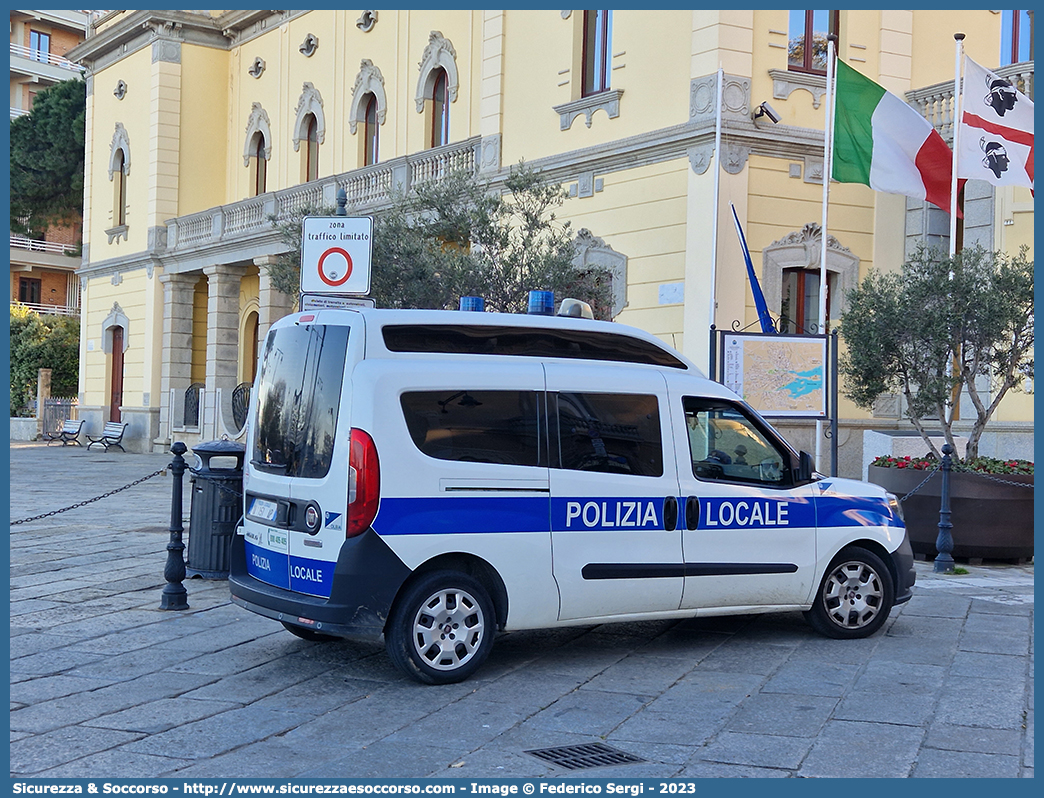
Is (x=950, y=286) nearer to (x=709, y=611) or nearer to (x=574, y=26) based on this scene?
(x=709, y=611)

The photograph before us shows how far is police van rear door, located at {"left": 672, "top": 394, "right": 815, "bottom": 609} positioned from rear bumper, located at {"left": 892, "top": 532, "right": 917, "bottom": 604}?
27.0 inches

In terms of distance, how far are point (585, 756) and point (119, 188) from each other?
1286 inches

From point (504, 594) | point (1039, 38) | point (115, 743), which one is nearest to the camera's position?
point (115, 743)

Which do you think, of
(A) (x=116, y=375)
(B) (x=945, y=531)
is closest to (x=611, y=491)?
(B) (x=945, y=531)

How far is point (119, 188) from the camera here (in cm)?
3412

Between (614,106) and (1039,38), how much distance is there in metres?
8.63

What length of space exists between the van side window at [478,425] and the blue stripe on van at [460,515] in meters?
0.23

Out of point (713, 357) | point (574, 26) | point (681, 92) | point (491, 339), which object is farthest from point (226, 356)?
point (491, 339)

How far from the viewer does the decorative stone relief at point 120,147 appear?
1309 inches

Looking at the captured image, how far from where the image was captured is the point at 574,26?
59.5ft

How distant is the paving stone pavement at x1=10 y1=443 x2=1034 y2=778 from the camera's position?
489 cm

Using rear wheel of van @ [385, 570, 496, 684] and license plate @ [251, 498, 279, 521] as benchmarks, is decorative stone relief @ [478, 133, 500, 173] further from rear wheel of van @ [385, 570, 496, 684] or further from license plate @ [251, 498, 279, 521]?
rear wheel of van @ [385, 570, 496, 684]

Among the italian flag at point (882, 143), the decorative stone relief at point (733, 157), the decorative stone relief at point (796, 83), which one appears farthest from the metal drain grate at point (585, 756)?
the decorative stone relief at point (796, 83)

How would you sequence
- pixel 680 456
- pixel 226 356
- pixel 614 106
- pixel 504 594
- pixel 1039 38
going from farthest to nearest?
1. pixel 226 356
2. pixel 614 106
3. pixel 1039 38
4. pixel 680 456
5. pixel 504 594
